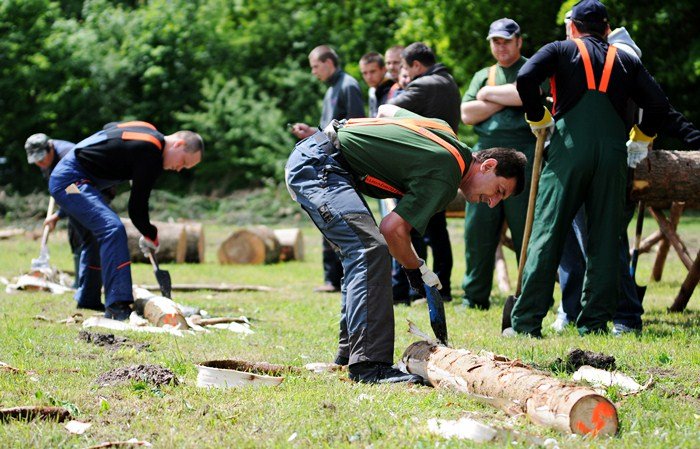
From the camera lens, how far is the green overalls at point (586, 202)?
6277mm

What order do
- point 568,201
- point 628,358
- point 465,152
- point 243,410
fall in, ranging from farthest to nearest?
point 568,201 → point 628,358 → point 465,152 → point 243,410

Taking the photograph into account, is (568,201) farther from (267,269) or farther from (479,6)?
(479,6)

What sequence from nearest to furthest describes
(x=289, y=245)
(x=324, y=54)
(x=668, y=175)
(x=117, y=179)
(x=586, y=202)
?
(x=586, y=202) < (x=668, y=175) < (x=117, y=179) < (x=324, y=54) < (x=289, y=245)

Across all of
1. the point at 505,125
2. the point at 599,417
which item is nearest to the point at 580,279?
the point at 505,125

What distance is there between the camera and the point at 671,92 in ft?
66.8

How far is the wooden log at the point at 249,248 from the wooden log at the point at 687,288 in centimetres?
666

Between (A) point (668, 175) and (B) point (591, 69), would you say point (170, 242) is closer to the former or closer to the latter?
(A) point (668, 175)

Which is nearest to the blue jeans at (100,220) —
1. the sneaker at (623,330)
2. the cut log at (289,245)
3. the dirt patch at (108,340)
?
the dirt patch at (108,340)

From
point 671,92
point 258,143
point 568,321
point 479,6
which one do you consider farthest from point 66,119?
point 568,321

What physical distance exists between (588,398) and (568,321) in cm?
332

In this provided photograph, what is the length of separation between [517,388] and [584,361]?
103cm

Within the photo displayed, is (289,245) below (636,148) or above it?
below

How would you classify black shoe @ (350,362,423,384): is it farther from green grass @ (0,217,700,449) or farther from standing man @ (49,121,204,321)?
standing man @ (49,121,204,321)

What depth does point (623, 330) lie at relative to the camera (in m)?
6.57
